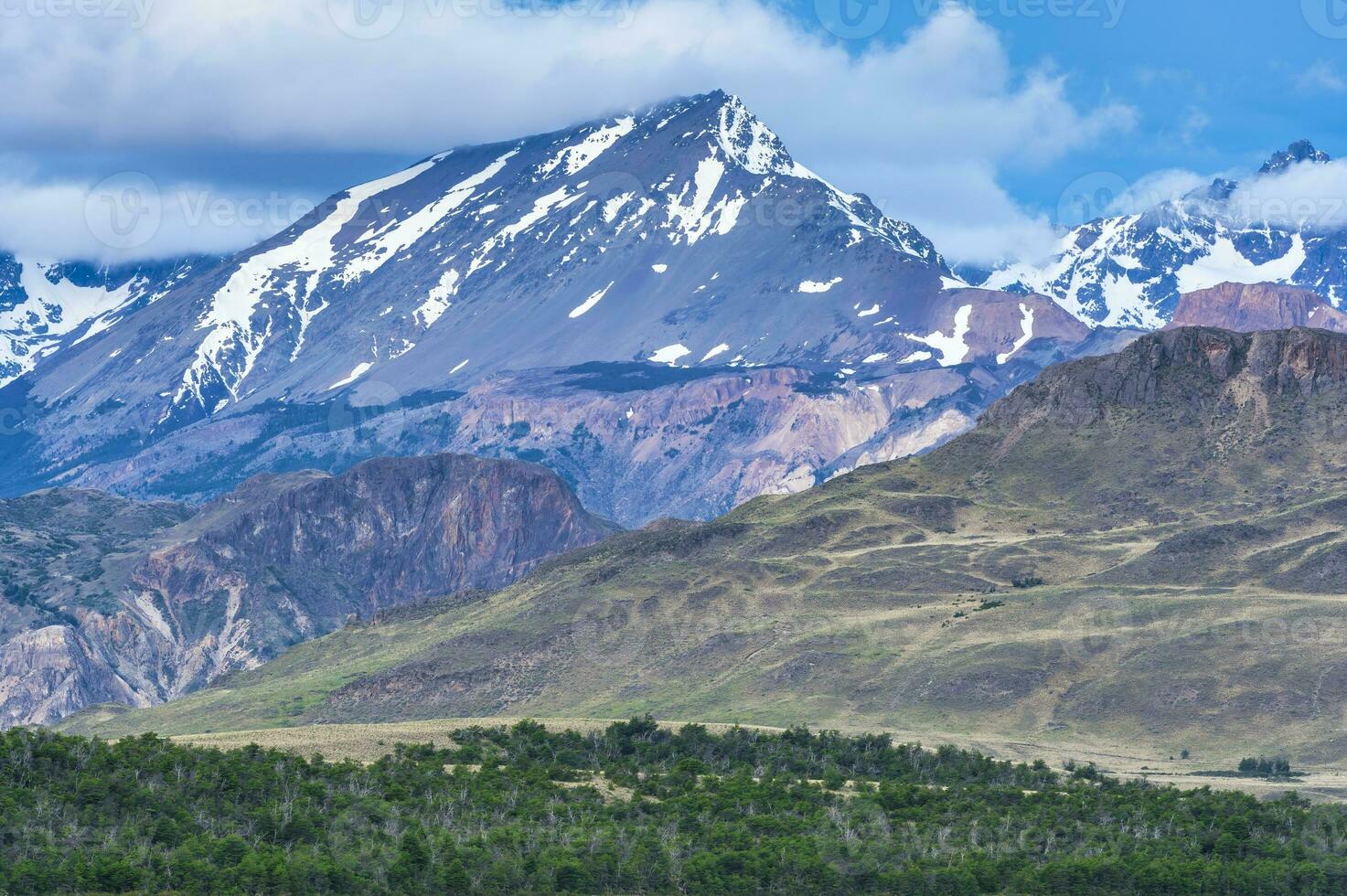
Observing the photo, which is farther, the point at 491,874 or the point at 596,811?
the point at 596,811

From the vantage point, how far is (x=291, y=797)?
17262 centimetres

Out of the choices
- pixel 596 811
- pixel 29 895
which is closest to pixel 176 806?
pixel 29 895

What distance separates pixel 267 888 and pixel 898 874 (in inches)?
1882

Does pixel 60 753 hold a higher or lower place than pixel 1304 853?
higher

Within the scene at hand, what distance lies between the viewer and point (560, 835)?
565 ft

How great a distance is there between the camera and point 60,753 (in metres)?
174

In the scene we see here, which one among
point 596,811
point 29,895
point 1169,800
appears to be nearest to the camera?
point 29,895

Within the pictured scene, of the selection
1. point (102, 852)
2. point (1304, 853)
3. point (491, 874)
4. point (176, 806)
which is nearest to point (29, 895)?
point (102, 852)

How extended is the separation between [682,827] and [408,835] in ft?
89.4

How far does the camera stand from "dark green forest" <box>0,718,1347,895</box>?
505 ft

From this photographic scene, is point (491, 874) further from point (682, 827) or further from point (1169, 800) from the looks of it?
point (1169, 800)

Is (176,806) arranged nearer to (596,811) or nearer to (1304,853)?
(596,811)

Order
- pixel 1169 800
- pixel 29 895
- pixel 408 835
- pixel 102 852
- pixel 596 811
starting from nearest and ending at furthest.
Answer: pixel 29 895, pixel 102 852, pixel 408 835, pixel 596 811, pixel 1169 800

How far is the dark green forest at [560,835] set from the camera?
6063 inches
